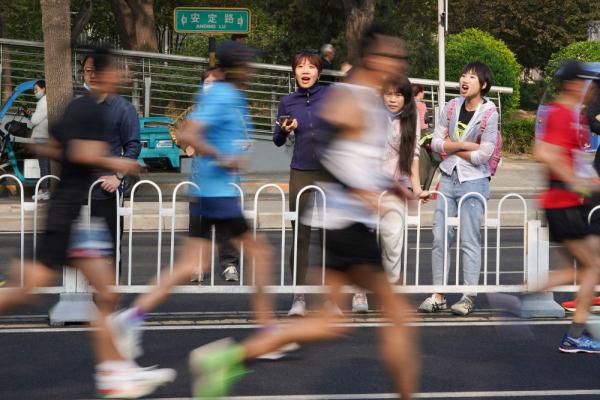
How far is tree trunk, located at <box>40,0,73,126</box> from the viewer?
17.9m

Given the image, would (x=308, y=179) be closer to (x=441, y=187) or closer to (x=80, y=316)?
(x=441, y=187)

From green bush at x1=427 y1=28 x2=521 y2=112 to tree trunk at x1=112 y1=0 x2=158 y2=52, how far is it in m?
7.10

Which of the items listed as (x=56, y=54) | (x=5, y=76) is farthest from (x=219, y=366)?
(x=5, y=76)

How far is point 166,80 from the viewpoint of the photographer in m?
27.0

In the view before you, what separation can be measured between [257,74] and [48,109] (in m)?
9.62

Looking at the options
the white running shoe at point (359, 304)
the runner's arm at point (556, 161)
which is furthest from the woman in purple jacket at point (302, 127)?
the runner's arm at point (556, 161)

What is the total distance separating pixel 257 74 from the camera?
2733cm

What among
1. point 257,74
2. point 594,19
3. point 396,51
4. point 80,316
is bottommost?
point 80,316

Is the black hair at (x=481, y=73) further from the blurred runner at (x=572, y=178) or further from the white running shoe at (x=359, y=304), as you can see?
the white running shoe at (x=359, y=304)

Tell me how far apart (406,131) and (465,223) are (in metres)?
0.83

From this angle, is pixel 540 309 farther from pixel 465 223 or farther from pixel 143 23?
pixel 143 23

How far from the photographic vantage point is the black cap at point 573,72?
754 cm

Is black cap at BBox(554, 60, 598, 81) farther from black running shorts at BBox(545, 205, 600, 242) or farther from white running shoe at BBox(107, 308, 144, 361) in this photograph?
white running shoe at BBox(107, 308, 144, 361)

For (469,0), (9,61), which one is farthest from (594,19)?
(9,61)
